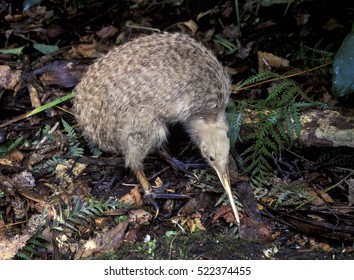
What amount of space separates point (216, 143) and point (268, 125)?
0.39m

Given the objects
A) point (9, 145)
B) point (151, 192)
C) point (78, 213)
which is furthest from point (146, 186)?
point (9, 145)

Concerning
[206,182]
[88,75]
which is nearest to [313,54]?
[206,182]

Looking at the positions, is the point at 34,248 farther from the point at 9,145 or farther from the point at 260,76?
the point at 260,76

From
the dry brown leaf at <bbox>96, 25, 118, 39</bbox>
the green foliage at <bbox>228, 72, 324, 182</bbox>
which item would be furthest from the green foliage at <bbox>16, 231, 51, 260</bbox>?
the dry brown leaf at <bbox>96, 25, 118, 39</bbox>

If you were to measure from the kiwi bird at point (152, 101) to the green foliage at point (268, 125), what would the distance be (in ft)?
0.52

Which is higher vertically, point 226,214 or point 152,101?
point 152,101

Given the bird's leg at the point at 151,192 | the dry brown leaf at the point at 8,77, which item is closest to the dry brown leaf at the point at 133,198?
the bird's leg at the point at 151,192

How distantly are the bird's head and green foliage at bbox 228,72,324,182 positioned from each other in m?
0.13

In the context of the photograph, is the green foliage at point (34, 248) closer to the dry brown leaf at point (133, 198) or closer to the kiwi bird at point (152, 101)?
the dry brown leaf at point (133, 198)

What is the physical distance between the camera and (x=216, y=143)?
3.23 m

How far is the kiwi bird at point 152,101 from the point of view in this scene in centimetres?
329
